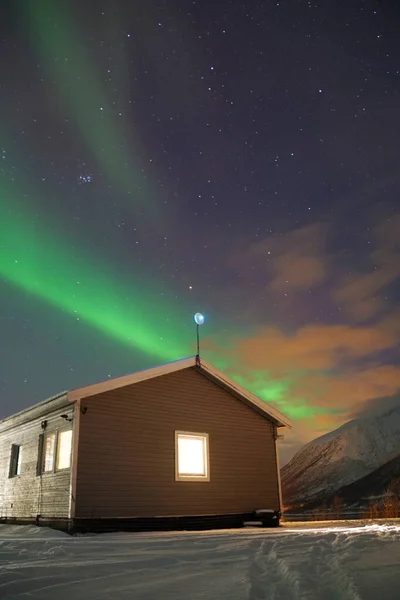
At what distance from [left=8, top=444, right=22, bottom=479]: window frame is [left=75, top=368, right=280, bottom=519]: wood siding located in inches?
175

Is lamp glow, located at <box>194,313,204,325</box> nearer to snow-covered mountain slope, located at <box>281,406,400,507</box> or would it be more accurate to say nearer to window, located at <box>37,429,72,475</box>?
window, located at <box>37,429,72,475</box>

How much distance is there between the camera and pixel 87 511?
12.1 m

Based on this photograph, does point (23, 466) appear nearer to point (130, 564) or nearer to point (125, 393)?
point (125, 393)

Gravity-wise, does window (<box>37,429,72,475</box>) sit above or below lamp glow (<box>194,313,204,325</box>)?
below

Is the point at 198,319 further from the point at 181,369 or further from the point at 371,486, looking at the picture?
the point at 371,486

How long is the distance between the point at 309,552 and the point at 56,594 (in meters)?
3.38

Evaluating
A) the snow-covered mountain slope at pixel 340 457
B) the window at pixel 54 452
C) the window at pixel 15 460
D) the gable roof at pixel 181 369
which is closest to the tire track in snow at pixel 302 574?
the gable roof at pixel 181 369

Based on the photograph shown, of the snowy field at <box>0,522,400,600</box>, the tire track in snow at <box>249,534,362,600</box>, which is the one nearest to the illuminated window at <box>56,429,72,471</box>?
the snowy field at <box>0,522,400,600</box>

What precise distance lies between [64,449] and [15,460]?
385 cm

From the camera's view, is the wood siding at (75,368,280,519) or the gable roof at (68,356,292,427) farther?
the gable roof at (68,356,292,427)

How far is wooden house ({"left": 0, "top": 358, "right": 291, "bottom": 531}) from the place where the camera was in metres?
12.6

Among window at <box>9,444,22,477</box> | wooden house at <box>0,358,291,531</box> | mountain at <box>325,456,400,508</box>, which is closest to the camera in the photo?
wooden house at <box>0,358,291,531</box>

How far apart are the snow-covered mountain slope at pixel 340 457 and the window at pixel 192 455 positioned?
87.9 m

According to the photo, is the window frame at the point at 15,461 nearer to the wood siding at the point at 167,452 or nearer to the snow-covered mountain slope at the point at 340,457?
the wood siding at the point at 167,452
